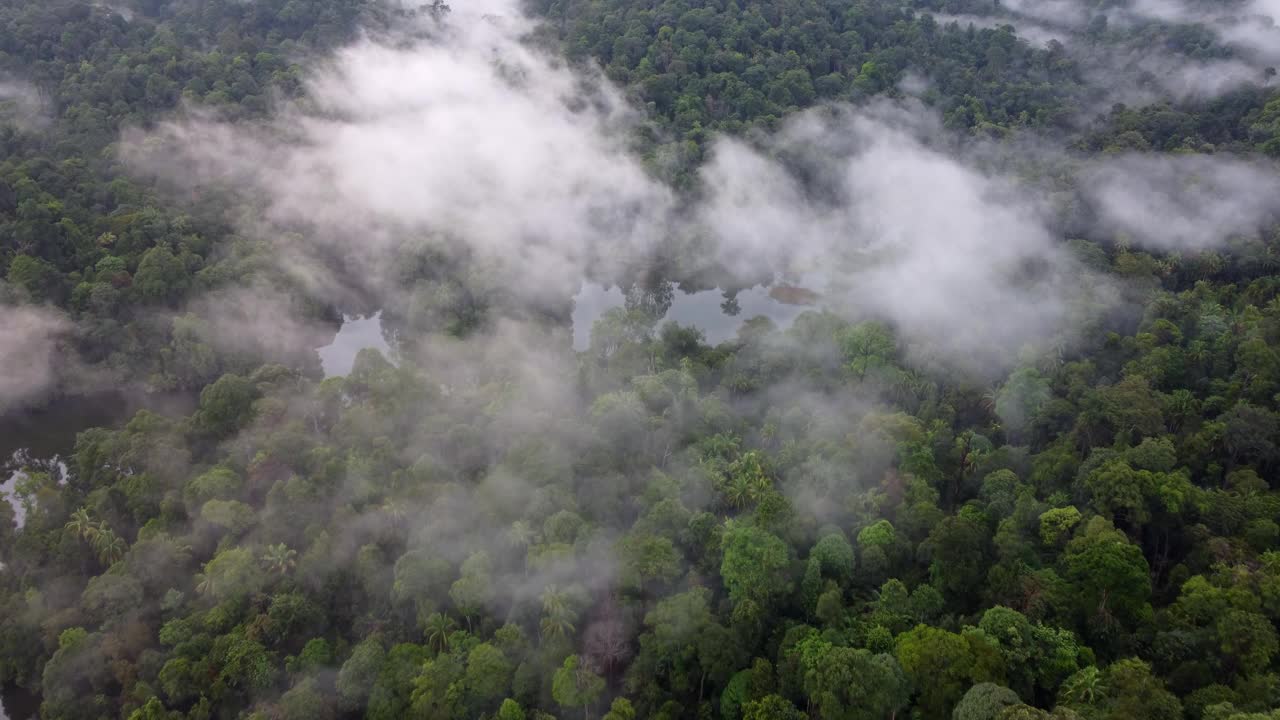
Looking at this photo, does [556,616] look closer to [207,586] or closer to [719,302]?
[207,586]

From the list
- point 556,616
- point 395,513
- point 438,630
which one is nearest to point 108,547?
point 395,513

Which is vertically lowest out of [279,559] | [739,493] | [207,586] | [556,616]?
[207,586]

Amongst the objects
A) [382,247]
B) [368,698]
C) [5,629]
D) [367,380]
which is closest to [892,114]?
[382,247]

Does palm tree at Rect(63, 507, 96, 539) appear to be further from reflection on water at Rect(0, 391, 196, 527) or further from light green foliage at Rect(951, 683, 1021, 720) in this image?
light green foliage at Rect(951, 683, 1021, 720)

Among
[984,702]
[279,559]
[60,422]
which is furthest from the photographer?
[60,422]

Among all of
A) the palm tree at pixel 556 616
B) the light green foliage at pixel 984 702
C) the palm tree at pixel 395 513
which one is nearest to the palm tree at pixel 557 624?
the palm tree at pixel 556 616

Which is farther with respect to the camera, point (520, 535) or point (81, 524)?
point (81, 524)

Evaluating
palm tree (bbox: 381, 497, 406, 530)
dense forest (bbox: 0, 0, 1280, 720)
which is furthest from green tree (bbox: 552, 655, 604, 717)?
palm tree (bbox: 381, 497, 406, 530)
